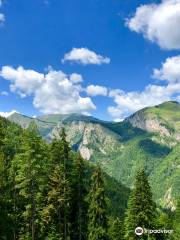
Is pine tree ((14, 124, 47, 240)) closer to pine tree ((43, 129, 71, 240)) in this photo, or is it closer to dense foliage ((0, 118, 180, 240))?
dense foliage ((0, 118, 180, 240))

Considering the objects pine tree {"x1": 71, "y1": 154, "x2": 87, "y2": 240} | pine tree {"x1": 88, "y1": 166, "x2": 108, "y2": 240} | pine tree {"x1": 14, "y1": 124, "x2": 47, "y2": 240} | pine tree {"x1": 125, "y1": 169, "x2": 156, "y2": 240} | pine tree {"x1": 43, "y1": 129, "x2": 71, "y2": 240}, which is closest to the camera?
pine tree {"x1": 14, "y1": 124, "x2": 47, "y2": 240}

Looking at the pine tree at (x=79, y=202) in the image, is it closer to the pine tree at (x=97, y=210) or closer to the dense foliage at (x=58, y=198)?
the dense foliage at (x=58, y=198)

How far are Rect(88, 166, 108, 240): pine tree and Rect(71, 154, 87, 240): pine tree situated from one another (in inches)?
64.4

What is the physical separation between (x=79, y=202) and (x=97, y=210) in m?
3.19

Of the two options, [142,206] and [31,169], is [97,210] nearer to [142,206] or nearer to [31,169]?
[142,206]

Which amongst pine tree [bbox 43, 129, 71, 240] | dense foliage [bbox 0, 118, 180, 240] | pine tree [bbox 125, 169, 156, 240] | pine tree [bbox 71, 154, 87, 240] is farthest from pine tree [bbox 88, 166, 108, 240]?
pine tree [bbox 125, 169, 156, 240]

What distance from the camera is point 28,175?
45531mm

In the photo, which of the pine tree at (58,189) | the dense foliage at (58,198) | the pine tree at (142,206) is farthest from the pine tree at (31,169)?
the pine tree at (142,206)

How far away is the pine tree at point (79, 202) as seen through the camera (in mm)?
55156

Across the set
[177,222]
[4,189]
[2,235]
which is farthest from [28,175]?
[177,222]

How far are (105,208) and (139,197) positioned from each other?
18.1 ft

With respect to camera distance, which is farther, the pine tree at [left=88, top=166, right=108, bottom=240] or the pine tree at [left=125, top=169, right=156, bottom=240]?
the pine tree at [left=88, top=166, right=108, bottom=240]

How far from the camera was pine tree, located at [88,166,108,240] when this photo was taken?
5559cm

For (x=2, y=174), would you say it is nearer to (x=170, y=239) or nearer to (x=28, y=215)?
(x=28, y=215)
